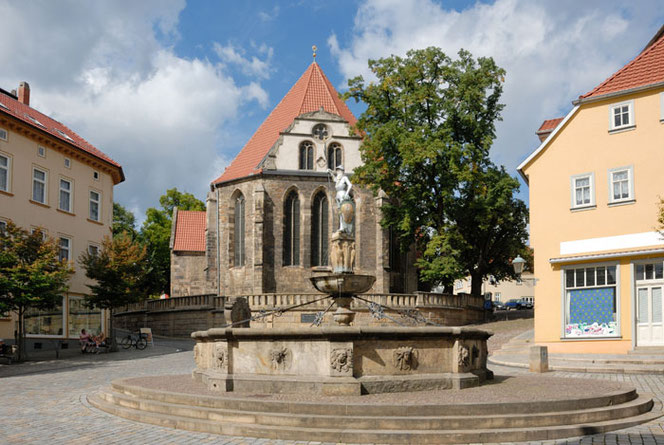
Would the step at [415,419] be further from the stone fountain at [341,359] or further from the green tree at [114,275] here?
the green tree at [114,275]

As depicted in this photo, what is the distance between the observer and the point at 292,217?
45719 millimetres

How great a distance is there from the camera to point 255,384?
11719 mm

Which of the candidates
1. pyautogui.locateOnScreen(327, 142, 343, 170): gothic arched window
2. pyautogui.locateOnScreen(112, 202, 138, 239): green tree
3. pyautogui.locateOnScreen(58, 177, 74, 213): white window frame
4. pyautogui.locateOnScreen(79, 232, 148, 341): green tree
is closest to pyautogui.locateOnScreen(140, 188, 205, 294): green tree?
pyautogui.locateOnScreen(112, 202, 138, 239): green tree

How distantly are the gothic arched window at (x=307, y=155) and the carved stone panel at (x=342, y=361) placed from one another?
118ft

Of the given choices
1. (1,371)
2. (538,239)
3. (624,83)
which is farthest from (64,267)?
(624,83)

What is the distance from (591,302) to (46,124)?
25.6 meters

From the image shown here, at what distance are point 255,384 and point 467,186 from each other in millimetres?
27793

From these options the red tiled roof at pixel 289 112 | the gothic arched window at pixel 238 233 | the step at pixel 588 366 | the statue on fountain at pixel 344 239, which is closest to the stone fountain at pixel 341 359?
the statue on fountain at pixel 344 239

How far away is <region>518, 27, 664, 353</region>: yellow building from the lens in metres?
21.9

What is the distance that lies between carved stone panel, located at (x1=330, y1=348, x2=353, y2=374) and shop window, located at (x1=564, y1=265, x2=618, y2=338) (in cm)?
1414

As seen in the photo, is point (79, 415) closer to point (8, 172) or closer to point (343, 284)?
point (343, 284)

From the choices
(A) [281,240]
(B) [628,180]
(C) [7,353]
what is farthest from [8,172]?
(B) [628,180]

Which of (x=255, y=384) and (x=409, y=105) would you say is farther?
(x=409, y=105)

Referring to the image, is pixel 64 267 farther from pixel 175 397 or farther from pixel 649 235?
pixel 649 235
